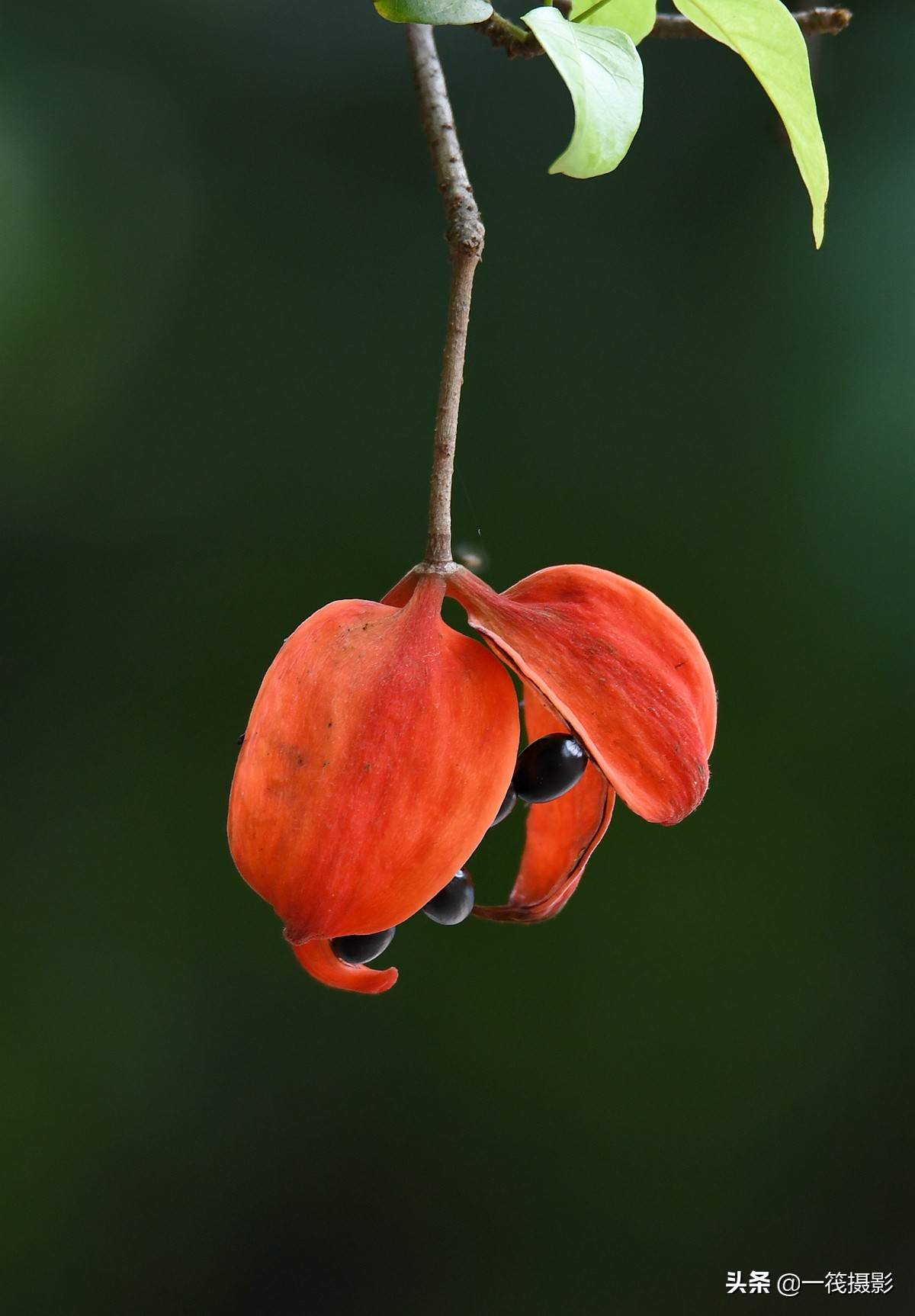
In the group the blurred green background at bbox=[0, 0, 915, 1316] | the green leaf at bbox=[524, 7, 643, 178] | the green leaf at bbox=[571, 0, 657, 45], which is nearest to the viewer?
the green leaf at bbox=[524, 7, 643, 178]

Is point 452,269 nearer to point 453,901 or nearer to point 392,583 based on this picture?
point 453,901

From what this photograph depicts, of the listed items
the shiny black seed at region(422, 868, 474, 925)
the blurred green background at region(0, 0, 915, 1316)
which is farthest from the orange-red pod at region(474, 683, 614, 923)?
the blurred green background at region(0, 0, 915, 1316)

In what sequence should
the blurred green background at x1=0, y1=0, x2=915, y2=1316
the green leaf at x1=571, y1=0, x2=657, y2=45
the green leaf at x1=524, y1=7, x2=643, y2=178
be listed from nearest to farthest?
the green leaf at x1=524, y1=7, x2=643, y2=178, the green leaf at x1=571, y1=0, x2=657, y2=45, the blurred green background at x1=0, y1=0, x2=915, y2=1316

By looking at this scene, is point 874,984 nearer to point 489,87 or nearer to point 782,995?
point 782,995

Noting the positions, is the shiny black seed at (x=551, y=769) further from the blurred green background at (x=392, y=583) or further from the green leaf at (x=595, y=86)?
the blurred green background at (x=392, y=583)

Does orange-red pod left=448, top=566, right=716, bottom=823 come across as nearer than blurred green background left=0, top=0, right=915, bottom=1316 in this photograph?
Yes

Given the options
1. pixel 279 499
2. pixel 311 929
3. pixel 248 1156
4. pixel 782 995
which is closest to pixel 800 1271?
pixel 782 995

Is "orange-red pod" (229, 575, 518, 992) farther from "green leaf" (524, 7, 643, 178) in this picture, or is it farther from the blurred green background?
the blurred green background

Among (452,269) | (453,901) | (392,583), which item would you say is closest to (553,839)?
(453,901)
